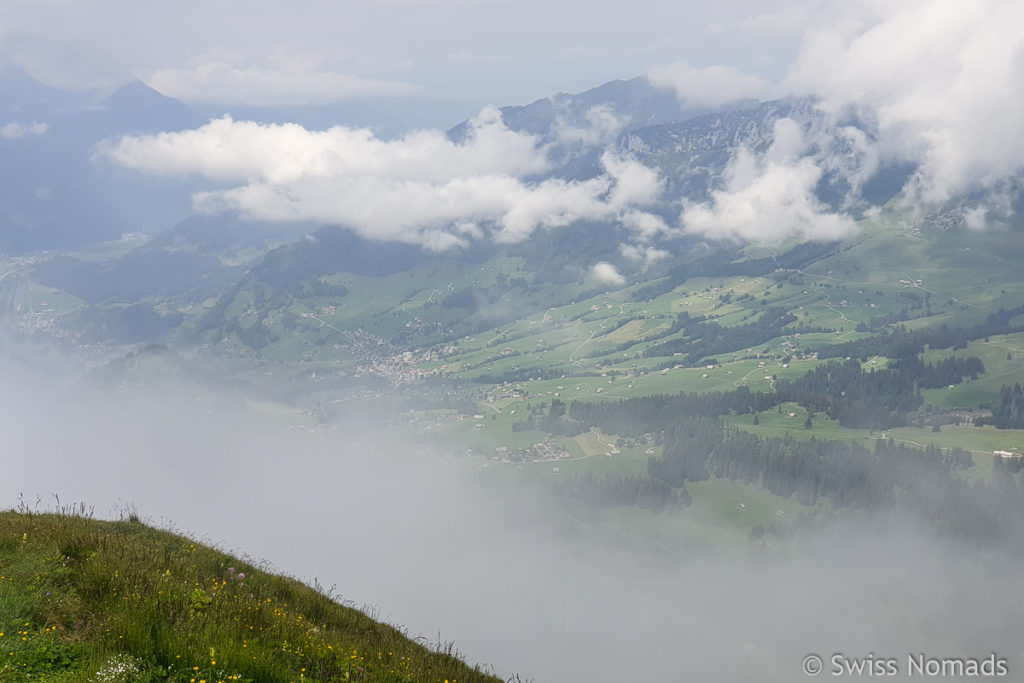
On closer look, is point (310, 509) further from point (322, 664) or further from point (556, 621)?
point (322, 664)

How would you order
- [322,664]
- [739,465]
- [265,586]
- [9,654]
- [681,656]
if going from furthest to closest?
[739,465], [681,656], [265,586], [322,664], [9,654]

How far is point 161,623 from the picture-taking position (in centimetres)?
1010

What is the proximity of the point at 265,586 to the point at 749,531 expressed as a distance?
134081 mm

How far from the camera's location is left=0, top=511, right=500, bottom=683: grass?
357 inches

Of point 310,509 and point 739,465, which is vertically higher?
point 739,465

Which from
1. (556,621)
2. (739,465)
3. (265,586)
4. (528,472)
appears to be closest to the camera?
(265,586)

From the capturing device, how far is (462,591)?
399 feet

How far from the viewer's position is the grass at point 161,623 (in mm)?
9062

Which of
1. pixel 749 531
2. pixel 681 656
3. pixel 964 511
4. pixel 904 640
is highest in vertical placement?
pixel 964 511

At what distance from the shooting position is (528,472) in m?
178

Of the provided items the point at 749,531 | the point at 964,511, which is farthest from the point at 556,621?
the point at 964,511

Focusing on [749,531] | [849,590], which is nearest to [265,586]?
[849,590]

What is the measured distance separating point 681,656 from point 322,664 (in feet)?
323

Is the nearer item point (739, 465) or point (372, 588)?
point (372, 588)
